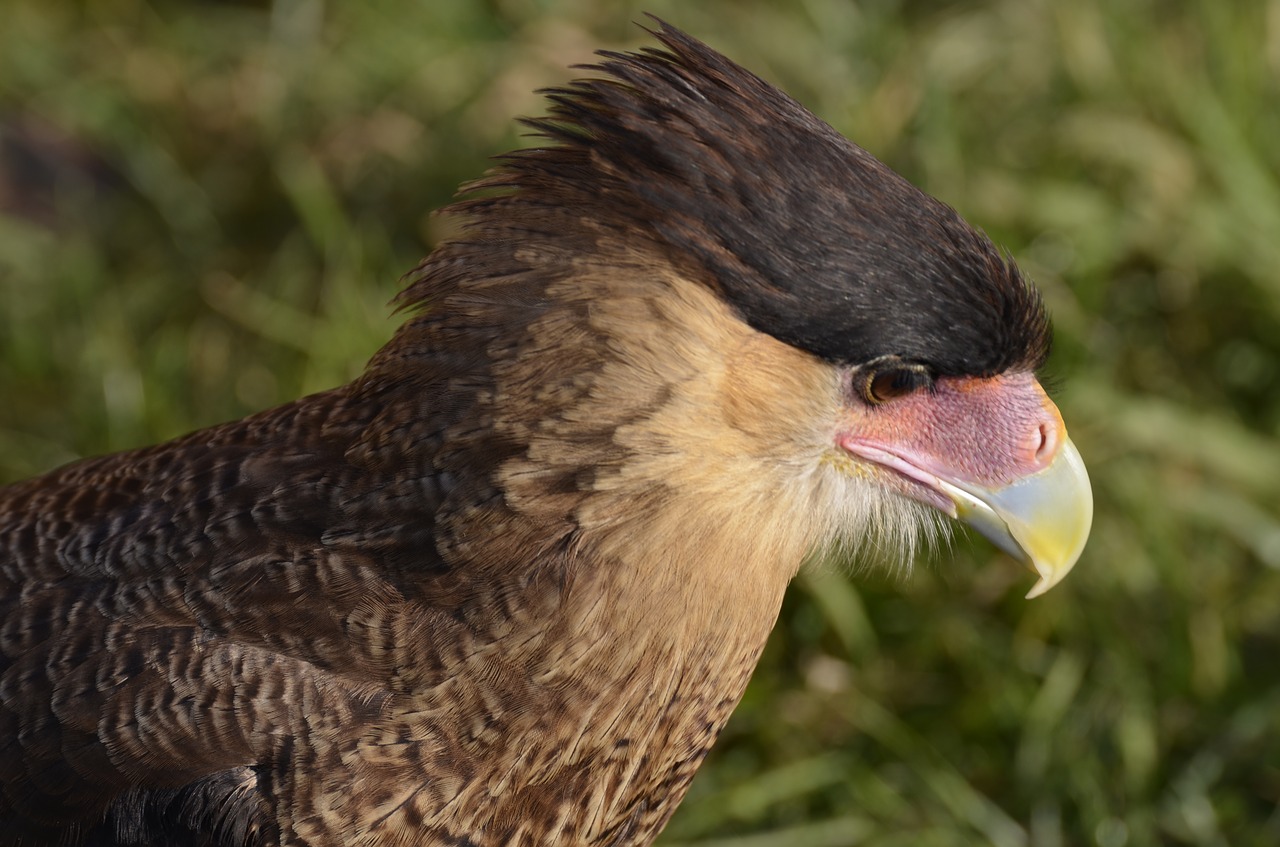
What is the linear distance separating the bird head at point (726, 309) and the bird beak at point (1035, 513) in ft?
0.04

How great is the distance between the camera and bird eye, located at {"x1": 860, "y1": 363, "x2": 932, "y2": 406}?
2.02 meters

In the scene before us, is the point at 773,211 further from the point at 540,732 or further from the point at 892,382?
the point at 540,732

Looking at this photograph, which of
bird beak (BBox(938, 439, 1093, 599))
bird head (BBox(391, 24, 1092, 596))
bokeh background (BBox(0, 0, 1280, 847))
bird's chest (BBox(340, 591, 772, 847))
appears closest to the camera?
bird head (BBox(391, 24, 1092, 596))

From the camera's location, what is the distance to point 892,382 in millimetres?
2047

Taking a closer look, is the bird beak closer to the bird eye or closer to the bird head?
the bird head

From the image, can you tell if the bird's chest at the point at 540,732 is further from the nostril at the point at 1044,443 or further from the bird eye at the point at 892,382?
the nostril at the point at 1044,443

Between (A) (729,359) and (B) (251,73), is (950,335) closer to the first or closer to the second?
(A) (729,359)

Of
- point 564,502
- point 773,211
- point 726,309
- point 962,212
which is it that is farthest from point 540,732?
point 962,212

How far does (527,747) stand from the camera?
6.70 ft

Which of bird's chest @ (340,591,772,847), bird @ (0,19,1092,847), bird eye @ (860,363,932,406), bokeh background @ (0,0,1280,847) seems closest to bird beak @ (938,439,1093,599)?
bird @ (0,19,1092,847)

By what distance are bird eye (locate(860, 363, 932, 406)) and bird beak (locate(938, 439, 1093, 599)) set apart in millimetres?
163

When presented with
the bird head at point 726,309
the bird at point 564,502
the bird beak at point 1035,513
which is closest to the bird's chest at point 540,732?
the bird at point 564,502

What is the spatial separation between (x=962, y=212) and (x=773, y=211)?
7.19ft

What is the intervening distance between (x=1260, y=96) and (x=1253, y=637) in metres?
1.65
